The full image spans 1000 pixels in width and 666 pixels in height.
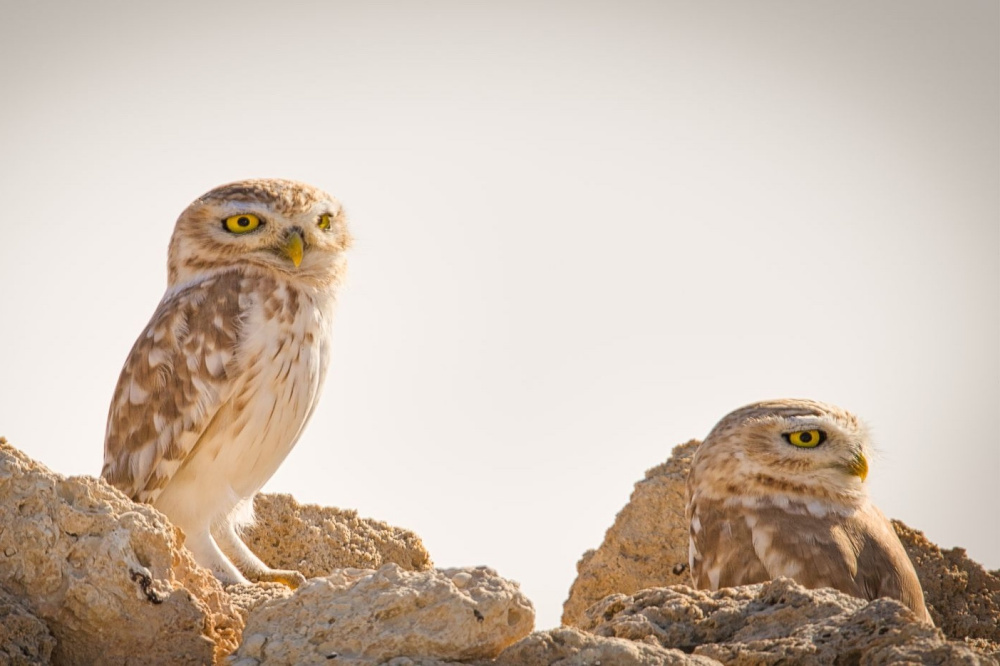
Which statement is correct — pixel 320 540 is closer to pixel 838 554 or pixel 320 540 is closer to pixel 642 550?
pixel 642 550

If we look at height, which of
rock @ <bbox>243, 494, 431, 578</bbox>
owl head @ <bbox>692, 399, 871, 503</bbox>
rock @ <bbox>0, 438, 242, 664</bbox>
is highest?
owl head @ <bbox>692, 399, 871, 503</bbox>

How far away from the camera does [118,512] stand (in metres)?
3.83

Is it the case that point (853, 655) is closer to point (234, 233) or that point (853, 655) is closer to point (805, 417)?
point (805, 417)

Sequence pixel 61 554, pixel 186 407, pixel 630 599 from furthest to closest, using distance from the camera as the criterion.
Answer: pixel 186 407
pixel 630 599
pixel 61 554

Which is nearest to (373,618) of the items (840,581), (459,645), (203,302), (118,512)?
(459,645)

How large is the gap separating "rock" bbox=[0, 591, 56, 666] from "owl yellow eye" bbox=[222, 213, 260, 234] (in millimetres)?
3283

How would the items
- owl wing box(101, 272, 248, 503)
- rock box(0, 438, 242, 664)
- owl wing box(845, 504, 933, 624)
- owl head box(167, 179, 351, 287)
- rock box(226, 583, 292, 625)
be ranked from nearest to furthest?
rock box(0, 438, 242, 664), rock box(226, 583, 292, 625), owl wing box(845, 504, 933, 624), owl wing box(101, 272, 248, 503), owl head box(167, 179, 351, 287)

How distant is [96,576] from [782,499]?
3611 mm

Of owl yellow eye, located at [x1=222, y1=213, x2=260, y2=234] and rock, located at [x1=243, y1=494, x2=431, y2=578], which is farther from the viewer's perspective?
owl yellow eye, located at [x1=222, y1=213, x2=260, y2=234]

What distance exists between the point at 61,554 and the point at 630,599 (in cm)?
176

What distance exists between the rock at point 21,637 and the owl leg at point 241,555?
7.24ft

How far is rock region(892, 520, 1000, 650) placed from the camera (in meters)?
6.37

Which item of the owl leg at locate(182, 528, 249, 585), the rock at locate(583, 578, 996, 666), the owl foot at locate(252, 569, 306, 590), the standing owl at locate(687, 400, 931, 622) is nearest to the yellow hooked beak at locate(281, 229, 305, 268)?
the owl leg at locate(182, 528, 249, 585)

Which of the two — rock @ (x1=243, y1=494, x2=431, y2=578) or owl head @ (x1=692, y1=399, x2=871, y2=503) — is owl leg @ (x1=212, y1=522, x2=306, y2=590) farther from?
owl head @ (x1=692, y1=399, x2=871, y2=503)
